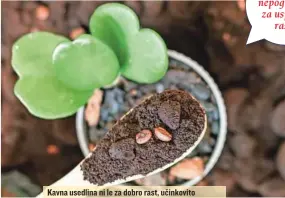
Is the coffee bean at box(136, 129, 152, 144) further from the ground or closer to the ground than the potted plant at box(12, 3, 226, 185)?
closer to the ground

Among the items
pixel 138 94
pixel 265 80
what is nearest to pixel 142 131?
pixel 138 94

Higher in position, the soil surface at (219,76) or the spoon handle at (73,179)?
the soil surface at (219,76)

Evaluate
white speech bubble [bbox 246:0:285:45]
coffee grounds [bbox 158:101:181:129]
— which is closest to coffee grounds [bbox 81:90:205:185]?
coffee grounds [bbox 158:101:181:129]

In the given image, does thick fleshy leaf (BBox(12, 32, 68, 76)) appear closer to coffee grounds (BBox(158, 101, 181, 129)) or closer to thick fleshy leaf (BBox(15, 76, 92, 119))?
thick fleshy leaf (BBox(15, 76, 92, 119))

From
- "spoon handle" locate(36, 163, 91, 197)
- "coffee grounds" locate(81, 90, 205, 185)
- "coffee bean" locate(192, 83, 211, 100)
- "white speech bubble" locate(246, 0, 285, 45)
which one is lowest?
"spoon handle" locate(36, 163, 91, 197)

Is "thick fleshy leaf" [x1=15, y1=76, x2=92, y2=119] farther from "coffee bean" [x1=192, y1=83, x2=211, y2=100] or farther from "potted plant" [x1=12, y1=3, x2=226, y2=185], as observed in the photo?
"coffee bean" [x1=192, y1=83, x2=211, y2=100]

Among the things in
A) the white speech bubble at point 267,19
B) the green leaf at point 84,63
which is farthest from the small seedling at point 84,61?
the white speech bubble at point 267,19

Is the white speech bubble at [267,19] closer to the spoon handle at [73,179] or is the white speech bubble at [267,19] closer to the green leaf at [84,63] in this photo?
the green leaf at [84,63]

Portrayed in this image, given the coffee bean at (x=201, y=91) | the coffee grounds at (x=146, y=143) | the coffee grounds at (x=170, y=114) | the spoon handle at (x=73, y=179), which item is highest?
the coffee bean at (x=201, y=91)
